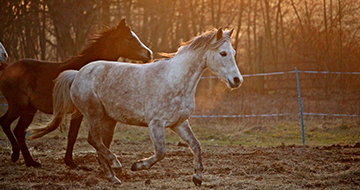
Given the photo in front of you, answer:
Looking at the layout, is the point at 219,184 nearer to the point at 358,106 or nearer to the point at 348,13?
the point at 358,106

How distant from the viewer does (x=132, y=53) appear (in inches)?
263

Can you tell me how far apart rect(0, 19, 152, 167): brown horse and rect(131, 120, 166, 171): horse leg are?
80.0 inches

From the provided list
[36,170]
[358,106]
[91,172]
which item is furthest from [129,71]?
[358,106]

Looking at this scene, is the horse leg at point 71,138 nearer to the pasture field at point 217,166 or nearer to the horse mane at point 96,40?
the pasture field at point 217,166

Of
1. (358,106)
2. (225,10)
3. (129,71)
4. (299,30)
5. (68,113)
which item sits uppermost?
(225,10)

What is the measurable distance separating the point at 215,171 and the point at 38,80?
3.01m

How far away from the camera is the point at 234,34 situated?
11961 millimetres

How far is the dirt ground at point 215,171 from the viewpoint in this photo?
452 cm

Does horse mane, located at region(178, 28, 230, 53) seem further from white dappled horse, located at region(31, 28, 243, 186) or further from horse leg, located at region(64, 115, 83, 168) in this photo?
horse leg, located at region(64, 115, 83, 168)

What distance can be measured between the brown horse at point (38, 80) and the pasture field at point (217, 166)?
38 centimetres

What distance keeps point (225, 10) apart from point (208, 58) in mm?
17739

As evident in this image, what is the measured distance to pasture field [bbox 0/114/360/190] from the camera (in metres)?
4.56

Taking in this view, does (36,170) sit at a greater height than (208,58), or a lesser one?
lesser

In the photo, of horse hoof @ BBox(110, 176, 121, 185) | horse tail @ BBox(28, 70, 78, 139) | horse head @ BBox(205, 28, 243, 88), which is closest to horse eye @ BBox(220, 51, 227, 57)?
horse head @ BBox(205, 28, 243, 88)
